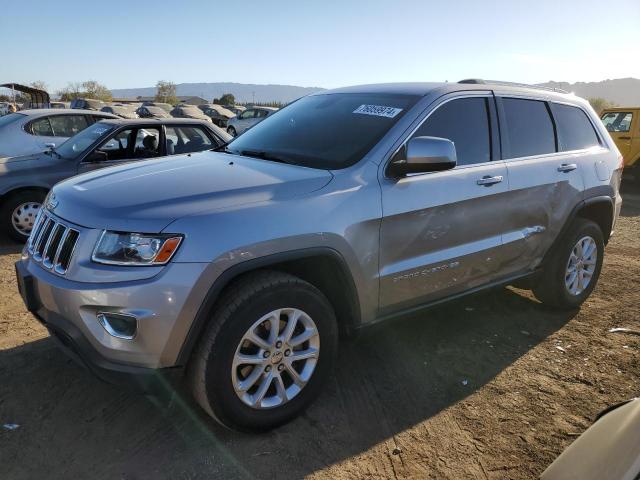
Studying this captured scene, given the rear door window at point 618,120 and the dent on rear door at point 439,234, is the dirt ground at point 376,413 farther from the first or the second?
the rear door window at point 618,120

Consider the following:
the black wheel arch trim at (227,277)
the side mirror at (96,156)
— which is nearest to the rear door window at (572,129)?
the black wheel arch trim at (227,277)

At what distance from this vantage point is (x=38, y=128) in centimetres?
792

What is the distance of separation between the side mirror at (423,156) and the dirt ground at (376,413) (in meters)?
1.37

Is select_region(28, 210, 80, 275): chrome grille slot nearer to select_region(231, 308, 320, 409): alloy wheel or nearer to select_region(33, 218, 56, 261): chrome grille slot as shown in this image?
select_region(33, 218, 56, 261): chrome grille slot

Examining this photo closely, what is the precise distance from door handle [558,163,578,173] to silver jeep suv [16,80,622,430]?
21 mm

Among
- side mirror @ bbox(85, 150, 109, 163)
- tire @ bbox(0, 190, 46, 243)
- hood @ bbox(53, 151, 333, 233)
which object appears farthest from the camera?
side mirror @ bbox(85, 150, 109, 163)

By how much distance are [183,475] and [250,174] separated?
1.59 metres

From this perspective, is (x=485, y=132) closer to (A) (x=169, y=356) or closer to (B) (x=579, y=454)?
(B) (x=579, y=454)

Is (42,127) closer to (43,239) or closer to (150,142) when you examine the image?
(150,142)

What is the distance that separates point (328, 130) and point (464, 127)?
0.93m

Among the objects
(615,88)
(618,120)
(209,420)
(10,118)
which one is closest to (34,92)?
(10,118)

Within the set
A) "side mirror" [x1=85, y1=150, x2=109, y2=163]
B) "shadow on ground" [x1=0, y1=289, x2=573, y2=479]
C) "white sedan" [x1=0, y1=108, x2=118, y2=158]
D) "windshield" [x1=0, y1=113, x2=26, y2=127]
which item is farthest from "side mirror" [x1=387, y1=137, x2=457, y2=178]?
"windshield" [x1=0, y1=113, x2=26, y2=127]

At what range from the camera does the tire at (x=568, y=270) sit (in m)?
4.32

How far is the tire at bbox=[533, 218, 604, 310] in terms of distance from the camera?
14.2ft
